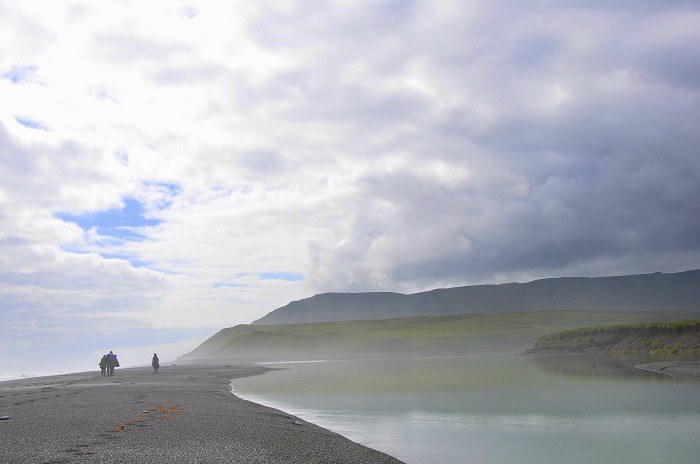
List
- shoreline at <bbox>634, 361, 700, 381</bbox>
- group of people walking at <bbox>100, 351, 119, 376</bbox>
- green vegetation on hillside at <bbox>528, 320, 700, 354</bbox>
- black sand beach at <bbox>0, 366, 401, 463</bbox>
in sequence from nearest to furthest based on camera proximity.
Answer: black sand beach at <bbox>0, 366, 401, 463</bbox> < shoreline at <bbox>634, 361, 700, 381</bbox> < group of people walking at <bbox>100, 351, 119, 376</bbox> < green vegetation on hillside at <bbox>528, 320, 700, 354</bbox>

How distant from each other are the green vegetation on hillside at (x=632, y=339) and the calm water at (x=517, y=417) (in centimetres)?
3310

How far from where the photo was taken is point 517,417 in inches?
1090

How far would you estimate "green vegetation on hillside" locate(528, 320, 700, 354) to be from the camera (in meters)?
74.1

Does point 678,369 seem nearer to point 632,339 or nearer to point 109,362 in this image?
point 632,339

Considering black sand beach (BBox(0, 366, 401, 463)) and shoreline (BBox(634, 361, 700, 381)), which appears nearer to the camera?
black sand beach (BBox(0, 366, 401, 463))

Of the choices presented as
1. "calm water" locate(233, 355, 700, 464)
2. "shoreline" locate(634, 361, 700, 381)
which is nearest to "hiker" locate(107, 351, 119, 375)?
"calm water" locate(233, 355, 700, 464)

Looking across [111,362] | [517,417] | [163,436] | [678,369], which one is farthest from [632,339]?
[163,436]

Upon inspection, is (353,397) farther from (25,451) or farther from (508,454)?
(25,451)

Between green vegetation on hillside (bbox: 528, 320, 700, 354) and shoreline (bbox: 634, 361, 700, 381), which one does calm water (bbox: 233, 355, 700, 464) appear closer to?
shoreline (bbox: 634, 361, 700, 381)

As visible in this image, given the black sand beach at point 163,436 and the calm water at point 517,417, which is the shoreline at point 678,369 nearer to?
the calm water at point 517,417

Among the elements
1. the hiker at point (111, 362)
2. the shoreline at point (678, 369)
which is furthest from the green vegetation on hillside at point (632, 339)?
the hiker at point (111, 362)

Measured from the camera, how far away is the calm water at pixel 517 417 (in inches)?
789

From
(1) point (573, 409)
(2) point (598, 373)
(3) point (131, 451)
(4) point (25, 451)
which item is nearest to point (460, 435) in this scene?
(1) point (573, 409)

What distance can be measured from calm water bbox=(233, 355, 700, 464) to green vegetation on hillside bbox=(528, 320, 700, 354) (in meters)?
33.1
